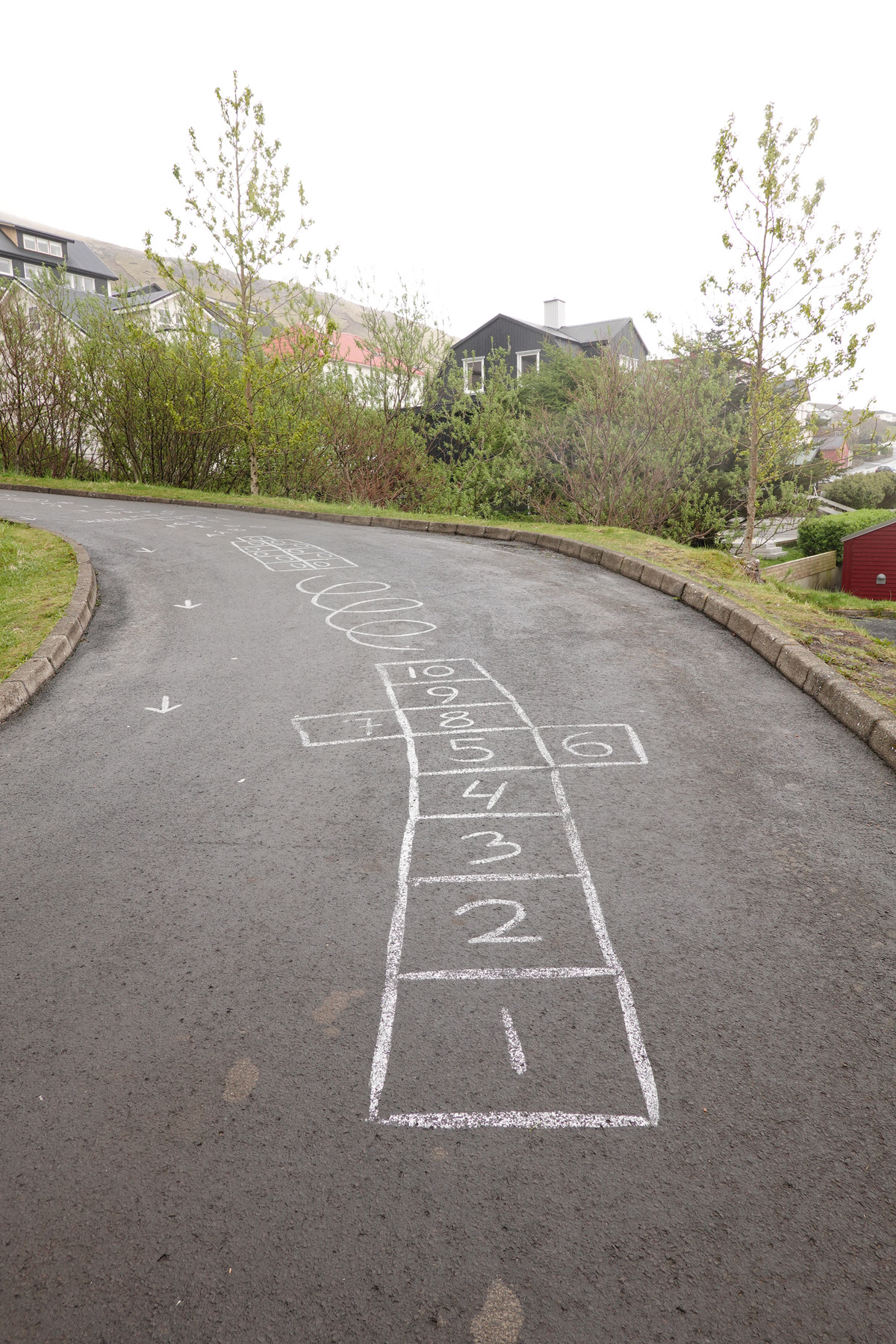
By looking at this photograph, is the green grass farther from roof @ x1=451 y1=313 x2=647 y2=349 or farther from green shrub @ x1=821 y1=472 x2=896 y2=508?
green shrub @ x1=821 y1=472 x2=896 y2=508

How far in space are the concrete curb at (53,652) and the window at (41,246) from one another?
181ft

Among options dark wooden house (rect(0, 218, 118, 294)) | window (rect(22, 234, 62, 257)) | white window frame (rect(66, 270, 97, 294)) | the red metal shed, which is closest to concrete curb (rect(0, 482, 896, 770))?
the red metal shed

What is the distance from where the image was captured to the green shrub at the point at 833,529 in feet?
101

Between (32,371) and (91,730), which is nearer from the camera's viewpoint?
(91,730)

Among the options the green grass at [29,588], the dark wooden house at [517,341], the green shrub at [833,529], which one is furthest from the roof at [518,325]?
the green grass at [29,588]

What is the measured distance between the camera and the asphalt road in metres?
1.91

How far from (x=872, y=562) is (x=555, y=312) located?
63.8 ft

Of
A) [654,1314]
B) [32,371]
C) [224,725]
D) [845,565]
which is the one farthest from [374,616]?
[845,565]

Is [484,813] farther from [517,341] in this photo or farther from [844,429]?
[517,341]

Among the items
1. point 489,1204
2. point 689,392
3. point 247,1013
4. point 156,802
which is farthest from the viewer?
point 689,392

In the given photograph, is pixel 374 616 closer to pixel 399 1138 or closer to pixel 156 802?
pixel 156 802

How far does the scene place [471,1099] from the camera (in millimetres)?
2371

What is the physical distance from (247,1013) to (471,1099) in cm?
80

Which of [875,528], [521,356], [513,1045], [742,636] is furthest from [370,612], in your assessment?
[521,356]
